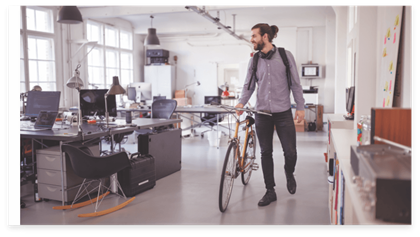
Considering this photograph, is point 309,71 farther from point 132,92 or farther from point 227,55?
point 132,92

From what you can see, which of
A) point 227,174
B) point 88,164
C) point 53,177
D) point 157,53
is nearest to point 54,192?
point 53,177

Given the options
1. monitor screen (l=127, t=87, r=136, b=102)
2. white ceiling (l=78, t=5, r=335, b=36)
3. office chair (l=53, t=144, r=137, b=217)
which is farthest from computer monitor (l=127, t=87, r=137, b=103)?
office chair (l=53, t=144, r=137, b=217)

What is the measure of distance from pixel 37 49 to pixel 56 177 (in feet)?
19.5

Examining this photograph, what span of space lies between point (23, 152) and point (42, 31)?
189 inches

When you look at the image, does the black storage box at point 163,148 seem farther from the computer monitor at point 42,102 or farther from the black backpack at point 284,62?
the black backpack at point 284,62

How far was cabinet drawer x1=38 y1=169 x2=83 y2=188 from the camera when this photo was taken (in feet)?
10.9

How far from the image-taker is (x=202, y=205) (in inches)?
131

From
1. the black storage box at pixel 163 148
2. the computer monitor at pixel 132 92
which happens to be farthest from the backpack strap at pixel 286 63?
the computer monitor at pixel 132 92

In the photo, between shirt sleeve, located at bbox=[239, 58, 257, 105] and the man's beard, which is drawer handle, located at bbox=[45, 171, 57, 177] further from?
the man's beard

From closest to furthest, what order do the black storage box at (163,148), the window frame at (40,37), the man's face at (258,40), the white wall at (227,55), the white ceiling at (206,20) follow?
1. the man's face at (258,40)
2. the black storage box at (163,148)
3. the window frame at (40,37)
4. the white ceiling at (206,20)
5. the white wall at (227,55)

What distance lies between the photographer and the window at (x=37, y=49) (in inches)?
301
